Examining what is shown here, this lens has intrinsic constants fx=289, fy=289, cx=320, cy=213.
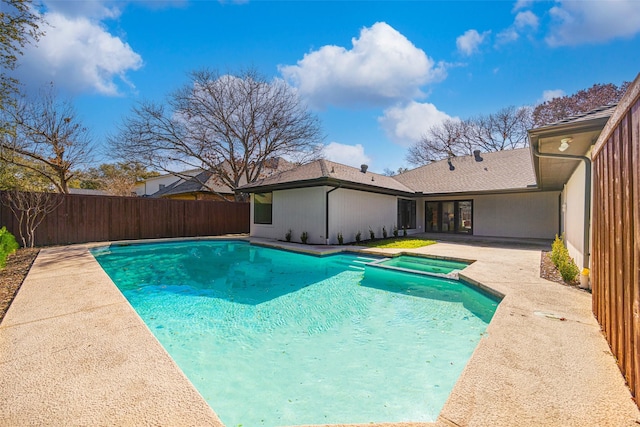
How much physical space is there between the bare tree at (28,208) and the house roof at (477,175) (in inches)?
624

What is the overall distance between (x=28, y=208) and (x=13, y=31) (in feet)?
20.8

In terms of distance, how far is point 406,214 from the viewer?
15586mm

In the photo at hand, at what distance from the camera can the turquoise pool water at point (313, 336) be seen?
98.1 inches

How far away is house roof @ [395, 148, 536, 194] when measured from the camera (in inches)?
509

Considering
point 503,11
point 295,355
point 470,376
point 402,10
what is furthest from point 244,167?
point 470,376

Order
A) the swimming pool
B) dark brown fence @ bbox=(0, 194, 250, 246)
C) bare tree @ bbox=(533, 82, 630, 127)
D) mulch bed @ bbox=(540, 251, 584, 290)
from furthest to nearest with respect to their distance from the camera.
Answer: bare tree @ bbox=(533, 82, 630, 127) → dark brown fence @ bbox=(0, 194, 250, 246) → the swimming pool → mulch bed @ bbox=(540, 251, 584, 290)

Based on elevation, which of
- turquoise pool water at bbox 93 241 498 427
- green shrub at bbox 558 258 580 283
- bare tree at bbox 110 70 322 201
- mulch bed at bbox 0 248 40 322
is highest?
bare tree at bbox 110 70 322 201

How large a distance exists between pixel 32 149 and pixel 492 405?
2035 cm

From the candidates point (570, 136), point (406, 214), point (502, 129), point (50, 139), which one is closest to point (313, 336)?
point (570, 136)

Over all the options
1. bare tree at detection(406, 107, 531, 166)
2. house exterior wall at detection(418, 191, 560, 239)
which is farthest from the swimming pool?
bare tree at detection(406, 107, 531, 166)

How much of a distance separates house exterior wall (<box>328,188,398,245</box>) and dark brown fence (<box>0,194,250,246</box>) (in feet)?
23.1

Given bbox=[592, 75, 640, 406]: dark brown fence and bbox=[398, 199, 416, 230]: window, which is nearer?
bbox=[592, 75, 640, 406]: dark brown fence

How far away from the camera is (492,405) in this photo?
6.17ft

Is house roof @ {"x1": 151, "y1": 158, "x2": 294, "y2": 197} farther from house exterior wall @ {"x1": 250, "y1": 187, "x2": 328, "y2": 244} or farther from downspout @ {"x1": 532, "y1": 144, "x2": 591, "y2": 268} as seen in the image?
downspout @ {"x1": 532, "y1": 144, "x2": 591, "y2": 268}
